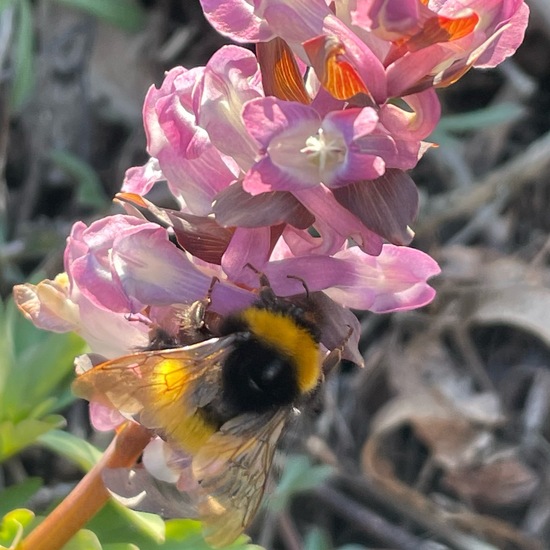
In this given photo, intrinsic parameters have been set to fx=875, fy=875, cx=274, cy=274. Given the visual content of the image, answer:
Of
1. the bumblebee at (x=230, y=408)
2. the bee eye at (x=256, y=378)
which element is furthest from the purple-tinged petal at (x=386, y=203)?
the bee eye at (x=256, y=378)

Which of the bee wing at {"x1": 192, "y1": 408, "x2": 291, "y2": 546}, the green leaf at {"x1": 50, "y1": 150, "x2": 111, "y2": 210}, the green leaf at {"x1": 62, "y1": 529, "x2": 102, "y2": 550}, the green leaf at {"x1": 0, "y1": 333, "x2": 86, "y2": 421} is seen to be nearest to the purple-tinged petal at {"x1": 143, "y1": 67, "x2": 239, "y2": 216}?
the bee wing at {"x1": 192, "y1": 408, "x2": 291, "y2": 546}

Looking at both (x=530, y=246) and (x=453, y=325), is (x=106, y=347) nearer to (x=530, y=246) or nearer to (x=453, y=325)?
(x=453, y=325)

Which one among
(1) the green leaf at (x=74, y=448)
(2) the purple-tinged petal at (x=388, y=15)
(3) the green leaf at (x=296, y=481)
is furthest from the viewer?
(3) the green leaf at (x=296, y=481)

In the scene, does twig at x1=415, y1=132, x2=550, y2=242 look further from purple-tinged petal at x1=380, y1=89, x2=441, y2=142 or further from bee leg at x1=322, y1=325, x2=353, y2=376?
purple-tinged petal at x1=380, y1=89, x2=441, y2=142

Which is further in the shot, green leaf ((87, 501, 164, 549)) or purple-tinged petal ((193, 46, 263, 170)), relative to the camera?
green leaf ((87, 501, 164, 549))

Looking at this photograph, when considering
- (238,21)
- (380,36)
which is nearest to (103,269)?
(238,21)

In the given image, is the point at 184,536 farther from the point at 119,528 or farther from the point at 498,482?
the point at 498,482

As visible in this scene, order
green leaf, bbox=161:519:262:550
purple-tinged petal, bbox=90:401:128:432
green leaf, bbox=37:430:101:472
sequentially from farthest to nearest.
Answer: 1. green leaf, bbox=37:430:101:472
2. green leaf, bbox=161:519:262:550
3. purple-tinged petal, bbox=90:401:128:432

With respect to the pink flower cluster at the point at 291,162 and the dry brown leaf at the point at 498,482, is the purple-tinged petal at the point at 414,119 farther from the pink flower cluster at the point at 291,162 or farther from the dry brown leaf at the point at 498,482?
the dry brown leaf at the point at 498,482
